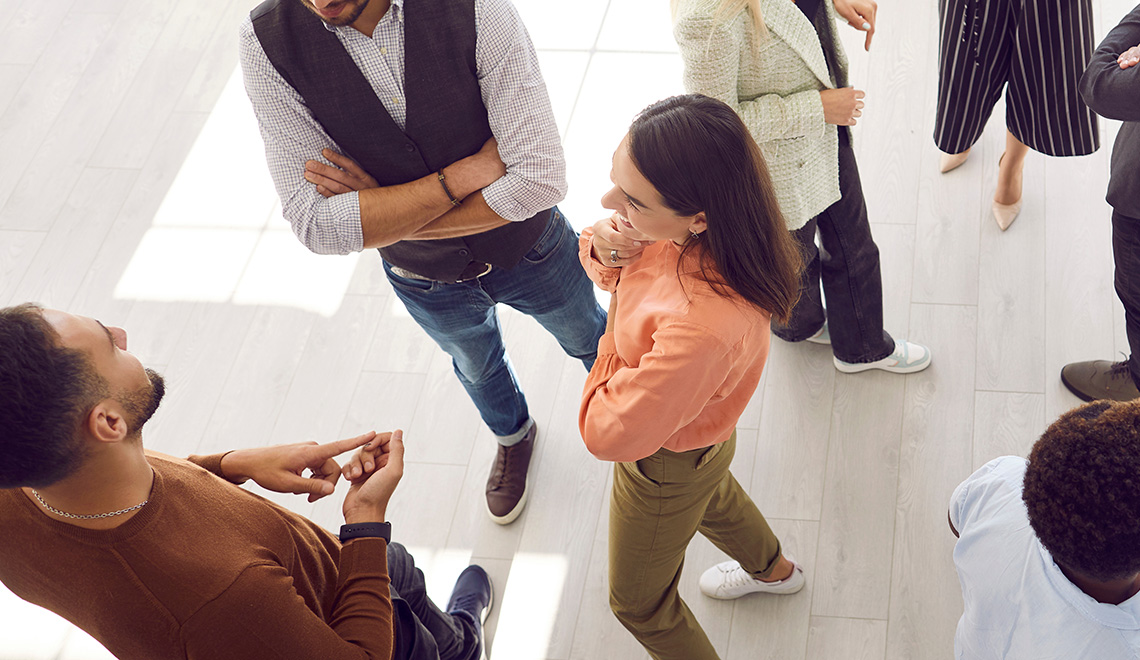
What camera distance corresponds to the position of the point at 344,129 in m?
2.03

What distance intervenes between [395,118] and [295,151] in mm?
246

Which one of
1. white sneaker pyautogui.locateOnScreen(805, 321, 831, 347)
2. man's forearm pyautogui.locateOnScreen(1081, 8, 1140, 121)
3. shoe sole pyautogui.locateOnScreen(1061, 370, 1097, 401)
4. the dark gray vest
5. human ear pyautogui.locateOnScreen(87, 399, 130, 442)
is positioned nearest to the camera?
human ear pyautogui.locateOnScreen(87, 399, 130, 442)

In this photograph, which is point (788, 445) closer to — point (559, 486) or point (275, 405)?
point (559, 486)

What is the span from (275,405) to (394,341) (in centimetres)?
48

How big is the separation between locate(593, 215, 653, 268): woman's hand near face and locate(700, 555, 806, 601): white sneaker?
1.16 metres

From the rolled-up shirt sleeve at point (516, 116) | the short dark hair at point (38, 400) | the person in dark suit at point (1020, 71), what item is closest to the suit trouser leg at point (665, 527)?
the rolled-up shirt sleeve at point (516, 116)

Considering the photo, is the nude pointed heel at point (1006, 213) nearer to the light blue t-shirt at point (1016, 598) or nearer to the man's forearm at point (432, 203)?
the light blue t-shirt at point (1016, 598)

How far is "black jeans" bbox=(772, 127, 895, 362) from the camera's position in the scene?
2617 mm

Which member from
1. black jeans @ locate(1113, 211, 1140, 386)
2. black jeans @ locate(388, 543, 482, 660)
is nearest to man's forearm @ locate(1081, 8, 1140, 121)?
black jeans @ locate(1113, 211, 1140, 386)

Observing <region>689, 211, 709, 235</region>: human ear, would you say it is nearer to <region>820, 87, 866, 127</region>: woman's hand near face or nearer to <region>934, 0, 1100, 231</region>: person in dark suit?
<region>820, 87, 866, 127</region>: woman's hand near face

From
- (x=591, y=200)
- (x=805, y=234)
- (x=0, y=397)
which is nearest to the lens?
(x=0, y=397)

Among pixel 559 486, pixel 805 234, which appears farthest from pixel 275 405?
pixel 805 234

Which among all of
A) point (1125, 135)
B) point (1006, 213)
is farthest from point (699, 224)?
point (1006, 213)

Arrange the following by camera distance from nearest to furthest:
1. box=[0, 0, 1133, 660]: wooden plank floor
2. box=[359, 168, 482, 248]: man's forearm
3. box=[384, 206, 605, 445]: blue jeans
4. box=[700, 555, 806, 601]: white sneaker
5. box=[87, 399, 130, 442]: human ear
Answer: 1. box=[87, 399, 130, 442]: human ear
2. box=[359, 168, 482, 248]: man's forearm
3. box=[384, 206, 605, 445]: blue jeans
4. box=[700, 555, 806, 601]: white sneaker
5. box=[0, 0, 1133, 660]: wooden plank floor
